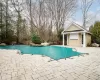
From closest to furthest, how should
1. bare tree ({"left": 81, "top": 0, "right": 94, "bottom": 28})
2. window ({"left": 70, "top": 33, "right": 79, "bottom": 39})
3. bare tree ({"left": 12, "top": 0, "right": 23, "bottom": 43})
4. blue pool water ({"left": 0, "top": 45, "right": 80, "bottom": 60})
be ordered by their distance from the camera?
blue pool water ({"left": 0, "top": 45, "right": 80, "bottom": 60}) < window ({"left": 70, "top": 33, "right": 79, "bottom": 39}) < bare tree ({"left": 12, "top": 0, "right": 23, "bottom": 43}) < bare tree ({"left": 81, "top": 0, "right": 94, "bottom": 28})

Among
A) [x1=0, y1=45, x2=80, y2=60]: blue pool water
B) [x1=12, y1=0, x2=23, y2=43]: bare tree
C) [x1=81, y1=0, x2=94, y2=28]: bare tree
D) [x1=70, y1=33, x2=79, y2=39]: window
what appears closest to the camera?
[x1=0, y1=45, x2=80, y2=60]: blue pool water

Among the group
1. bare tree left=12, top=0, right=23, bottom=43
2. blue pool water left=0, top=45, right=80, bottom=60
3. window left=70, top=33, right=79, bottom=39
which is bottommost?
blue pool water left=0, top=45, right=80, bottom=60

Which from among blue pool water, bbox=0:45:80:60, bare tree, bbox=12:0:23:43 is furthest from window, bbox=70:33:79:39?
bare tree, bbox=12:0:23:43

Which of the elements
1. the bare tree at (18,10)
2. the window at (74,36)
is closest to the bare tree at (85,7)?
the window at (74,36)

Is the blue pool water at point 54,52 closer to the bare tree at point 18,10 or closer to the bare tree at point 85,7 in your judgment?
the bare tree at point 18,10

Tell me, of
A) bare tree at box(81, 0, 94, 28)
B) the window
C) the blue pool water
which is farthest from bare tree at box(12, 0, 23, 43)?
bare tree at box(81, 0, 94, 28)

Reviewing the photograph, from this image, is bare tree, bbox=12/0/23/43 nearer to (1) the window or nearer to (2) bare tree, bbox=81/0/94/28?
(1) the window

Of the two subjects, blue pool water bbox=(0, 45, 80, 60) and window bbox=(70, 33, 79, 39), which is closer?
blue pool water bbox=(0, 45, 80, 60)

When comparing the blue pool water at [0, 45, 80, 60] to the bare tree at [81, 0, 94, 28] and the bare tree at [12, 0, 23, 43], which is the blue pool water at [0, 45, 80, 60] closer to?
the bare tree at [12, 0, 23, 43]

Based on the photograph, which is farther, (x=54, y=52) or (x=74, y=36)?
(x=74, y=36)

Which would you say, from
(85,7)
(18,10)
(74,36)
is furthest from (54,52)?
(85,7)

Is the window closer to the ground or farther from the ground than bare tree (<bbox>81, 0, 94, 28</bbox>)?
closer to the ground

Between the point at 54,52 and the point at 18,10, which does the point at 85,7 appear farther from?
the point at 54,52

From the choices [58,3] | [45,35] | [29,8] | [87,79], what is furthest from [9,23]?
[87,79]
